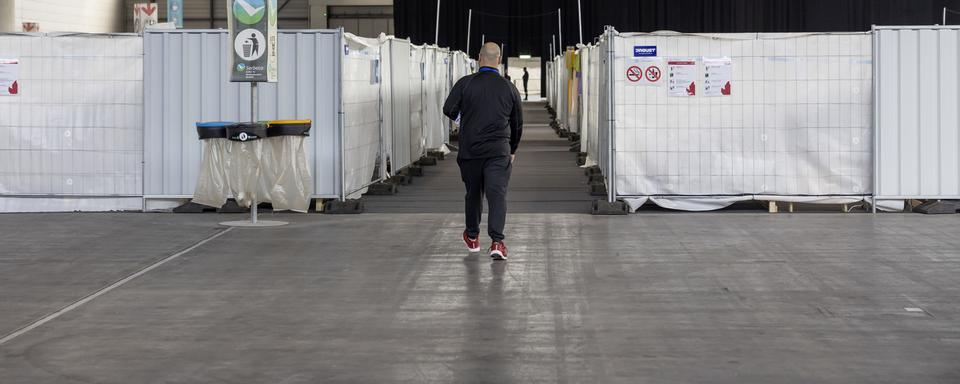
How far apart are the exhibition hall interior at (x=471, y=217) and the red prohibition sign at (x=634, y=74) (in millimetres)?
24

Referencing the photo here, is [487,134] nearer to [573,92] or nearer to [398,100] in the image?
[398,100]

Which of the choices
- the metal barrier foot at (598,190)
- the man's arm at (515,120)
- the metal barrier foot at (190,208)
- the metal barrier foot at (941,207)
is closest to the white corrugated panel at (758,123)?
the metal barrier foot at (941,207)

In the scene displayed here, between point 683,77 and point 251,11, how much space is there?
14.6 feet

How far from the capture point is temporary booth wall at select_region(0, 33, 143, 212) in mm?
13562

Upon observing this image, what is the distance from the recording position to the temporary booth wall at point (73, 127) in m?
13.6

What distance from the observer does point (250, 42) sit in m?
12.4

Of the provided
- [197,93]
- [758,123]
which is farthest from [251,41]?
[758,123]

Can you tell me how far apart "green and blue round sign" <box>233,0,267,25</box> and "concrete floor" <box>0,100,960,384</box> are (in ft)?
6.49

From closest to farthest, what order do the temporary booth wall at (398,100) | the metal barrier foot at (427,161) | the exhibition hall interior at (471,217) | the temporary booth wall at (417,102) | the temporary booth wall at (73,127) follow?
the exhibition hall interior at (471,217), the temporary booth wall at (73,127), the temporary booth wall at (398,100), the temporary booth wall at (417,102), the metal barrier foot at (427,161)

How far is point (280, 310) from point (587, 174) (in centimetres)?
1117

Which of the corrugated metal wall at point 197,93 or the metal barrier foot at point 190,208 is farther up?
the corrugated metal wall at point 197,93

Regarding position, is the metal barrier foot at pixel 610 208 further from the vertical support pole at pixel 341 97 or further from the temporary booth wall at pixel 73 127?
the temporary booth wall at pixel 73 127

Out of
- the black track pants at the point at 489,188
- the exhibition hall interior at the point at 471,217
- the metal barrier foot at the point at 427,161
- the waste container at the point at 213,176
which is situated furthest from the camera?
the metal barrier foot at the point at 427,161

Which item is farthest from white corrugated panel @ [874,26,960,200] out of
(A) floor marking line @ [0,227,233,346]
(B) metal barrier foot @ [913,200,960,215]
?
(A) floor marking line @ [0,227,233,346]
